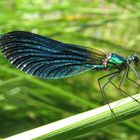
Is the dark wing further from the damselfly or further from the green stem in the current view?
the green stem

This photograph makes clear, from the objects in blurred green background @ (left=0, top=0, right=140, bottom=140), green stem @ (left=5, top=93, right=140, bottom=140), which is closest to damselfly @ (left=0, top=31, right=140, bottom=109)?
green stem @ (left=5, top=93, right=140, bottom=140)

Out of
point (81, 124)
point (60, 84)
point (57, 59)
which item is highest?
point (60, 84)

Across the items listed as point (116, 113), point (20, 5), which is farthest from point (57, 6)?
point (116, 113)

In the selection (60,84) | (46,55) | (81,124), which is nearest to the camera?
(81,124)

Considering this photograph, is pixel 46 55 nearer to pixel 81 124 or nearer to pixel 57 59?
pixel 57 59

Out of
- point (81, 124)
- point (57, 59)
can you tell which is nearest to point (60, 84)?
point (57, 59)

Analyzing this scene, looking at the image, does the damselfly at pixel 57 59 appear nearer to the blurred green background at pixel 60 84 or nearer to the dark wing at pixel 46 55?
the dark wing at pixel 46 55

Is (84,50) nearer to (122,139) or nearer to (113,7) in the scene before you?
(122,139)
